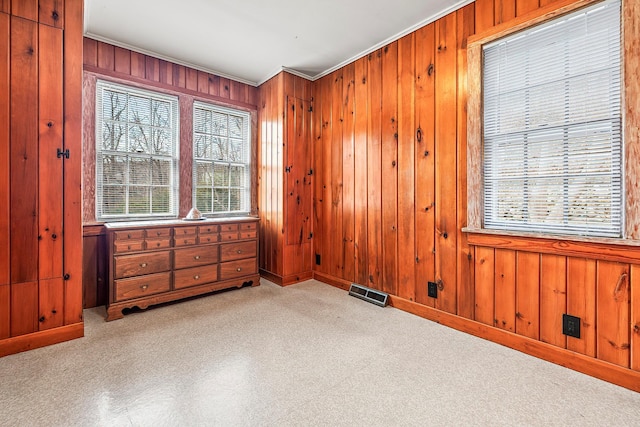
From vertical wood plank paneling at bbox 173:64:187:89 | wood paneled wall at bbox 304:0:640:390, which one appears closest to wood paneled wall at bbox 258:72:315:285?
wood paneled wall at bbox 304:0:640:390

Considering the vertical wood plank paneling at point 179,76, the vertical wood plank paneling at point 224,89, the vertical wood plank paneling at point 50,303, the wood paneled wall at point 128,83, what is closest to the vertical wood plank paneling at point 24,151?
the vertical wood plank paneling at point 50,303

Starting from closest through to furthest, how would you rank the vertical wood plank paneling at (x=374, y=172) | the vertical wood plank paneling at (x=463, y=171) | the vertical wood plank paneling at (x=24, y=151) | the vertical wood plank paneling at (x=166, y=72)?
the vertical wood plank paneling at (x=24, y=151), the vertical wood plank paneling at (x=463, y=171), the vertical wood plank paneling at (x=374, y=172), the vertical wood plank paneling at (x=166, y=72)

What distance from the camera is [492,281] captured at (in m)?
2.36

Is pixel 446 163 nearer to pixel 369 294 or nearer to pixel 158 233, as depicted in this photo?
pixel 369 294

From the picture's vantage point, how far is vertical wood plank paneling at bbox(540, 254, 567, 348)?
202 centimetres

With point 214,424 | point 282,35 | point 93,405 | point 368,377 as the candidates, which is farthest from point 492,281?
point 282,35

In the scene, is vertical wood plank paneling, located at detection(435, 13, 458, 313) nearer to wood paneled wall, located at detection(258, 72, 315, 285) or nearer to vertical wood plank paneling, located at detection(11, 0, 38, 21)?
wood paneled wall, located at detection(258, 72, 315, 285)

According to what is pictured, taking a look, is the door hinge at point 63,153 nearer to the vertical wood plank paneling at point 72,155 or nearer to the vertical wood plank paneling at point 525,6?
the vertical wood plank paneling at point 72,155

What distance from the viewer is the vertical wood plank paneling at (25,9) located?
2.10m

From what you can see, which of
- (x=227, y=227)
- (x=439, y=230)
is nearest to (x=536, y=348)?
(x=439, y=230)

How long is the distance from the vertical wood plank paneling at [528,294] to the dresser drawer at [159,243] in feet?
10.4

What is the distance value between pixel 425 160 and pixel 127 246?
2924 millimetres

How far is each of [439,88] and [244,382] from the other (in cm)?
275

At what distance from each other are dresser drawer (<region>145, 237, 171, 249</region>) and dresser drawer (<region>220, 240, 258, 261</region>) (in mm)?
585
